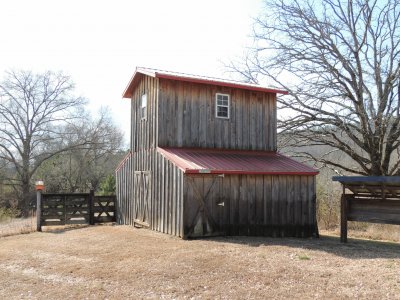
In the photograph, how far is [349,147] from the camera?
22.3 metres

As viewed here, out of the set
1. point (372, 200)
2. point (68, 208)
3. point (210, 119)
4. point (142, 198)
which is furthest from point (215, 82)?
point (68, 208)

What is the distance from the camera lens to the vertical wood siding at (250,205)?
1376cm

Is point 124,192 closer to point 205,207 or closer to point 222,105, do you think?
point 222,105

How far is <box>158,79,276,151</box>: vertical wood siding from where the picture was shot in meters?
16.1

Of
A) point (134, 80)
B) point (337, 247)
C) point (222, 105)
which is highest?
point (134, 80)

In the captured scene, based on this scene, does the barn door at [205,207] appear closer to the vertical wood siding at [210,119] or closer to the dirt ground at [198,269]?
the dirt ground at [198,269]

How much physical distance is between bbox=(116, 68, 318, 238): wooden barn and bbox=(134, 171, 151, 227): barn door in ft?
0.13

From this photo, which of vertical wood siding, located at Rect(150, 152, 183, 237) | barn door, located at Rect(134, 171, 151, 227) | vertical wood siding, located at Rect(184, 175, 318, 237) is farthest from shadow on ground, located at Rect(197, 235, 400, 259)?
barn door, located at Rect(134, 171, 151, 227)

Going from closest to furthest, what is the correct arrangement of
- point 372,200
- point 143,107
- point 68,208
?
1. point 372,200
2. point 143,107
3. point 68,208

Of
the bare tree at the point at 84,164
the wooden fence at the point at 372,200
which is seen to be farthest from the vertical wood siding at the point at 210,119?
the bare tree at the point at 84,164

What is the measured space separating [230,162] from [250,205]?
1.77 meters

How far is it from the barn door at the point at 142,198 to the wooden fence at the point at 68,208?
2692 mm

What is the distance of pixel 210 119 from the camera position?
663 inches

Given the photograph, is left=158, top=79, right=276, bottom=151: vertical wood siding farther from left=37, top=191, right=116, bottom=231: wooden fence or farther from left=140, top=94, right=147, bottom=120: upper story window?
left=37, top=191, right=116, bottom=231: wooden fence
